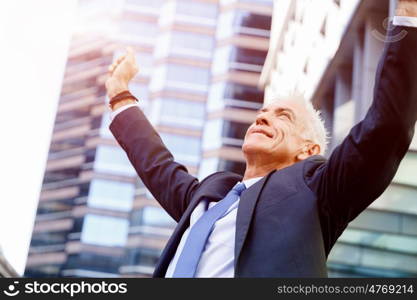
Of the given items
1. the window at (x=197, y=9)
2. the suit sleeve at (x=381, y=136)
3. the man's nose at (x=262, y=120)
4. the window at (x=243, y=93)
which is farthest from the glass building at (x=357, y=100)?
Answer: the window at (x=197, y=9)

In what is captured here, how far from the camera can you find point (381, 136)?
6.13ft

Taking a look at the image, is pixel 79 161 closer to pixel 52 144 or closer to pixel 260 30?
pixel 52 144

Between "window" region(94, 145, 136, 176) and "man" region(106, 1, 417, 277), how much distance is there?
5081 centimetres

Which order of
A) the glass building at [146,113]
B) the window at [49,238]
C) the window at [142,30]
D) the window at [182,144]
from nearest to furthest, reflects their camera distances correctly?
1. the glass building at [146,113]
2. the window at [182,144]
3. the window at [142,30]
4. the window at [49,238]

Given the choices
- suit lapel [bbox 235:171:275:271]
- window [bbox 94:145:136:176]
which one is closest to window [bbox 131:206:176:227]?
window [bbox 94:145:136:176]

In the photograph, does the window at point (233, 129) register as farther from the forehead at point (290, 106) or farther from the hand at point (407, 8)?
the hand at point (407, 8)

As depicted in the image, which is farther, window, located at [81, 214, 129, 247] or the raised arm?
window, located at [81, 214, 129, 247]

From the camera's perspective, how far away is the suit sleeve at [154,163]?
2.51m

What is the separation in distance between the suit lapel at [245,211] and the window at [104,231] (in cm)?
5052

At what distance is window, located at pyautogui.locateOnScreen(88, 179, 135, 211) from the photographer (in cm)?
5353

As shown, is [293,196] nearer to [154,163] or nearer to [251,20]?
[154,163]

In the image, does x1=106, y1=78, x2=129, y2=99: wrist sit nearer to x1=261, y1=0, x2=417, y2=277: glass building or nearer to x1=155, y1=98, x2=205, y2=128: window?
x1=261, y1=0, x2=417, y2=277: glass building

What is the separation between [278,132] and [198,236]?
1.86 ft

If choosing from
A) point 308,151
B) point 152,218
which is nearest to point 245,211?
point 308,151
